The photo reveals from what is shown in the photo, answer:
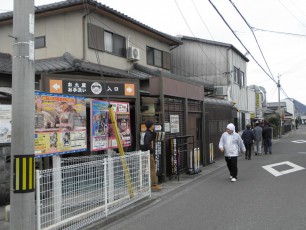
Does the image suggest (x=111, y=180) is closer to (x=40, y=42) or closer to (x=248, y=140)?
(x=40, y=42)

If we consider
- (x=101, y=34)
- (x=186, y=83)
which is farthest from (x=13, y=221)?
(x=101, y=34)

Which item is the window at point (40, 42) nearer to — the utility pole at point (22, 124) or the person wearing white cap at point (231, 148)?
the person wearing white cap at point (231, 148)

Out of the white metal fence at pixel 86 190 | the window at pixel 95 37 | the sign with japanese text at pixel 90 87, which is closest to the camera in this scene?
the white metal fence at pixel 86 190

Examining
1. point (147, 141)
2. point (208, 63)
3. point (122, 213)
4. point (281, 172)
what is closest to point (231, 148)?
point (281, 172)

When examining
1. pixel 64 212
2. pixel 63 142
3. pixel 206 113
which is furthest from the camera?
pixel 206 113

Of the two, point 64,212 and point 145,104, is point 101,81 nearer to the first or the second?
point 145,104

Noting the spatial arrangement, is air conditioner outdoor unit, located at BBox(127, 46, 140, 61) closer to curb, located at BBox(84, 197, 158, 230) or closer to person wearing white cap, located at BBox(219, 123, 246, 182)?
person wearing white cap, located at BBox(219, 123, 246, 182)

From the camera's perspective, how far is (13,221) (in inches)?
182

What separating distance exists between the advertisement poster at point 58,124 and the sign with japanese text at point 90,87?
116 centimetres

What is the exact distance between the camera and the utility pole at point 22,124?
4.62 metres

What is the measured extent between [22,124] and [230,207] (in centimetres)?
460

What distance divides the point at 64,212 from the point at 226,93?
22143 millimetres

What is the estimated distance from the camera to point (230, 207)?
7.38 m

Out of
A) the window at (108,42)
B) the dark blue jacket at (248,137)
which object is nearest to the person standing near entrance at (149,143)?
the window at (108,42)
